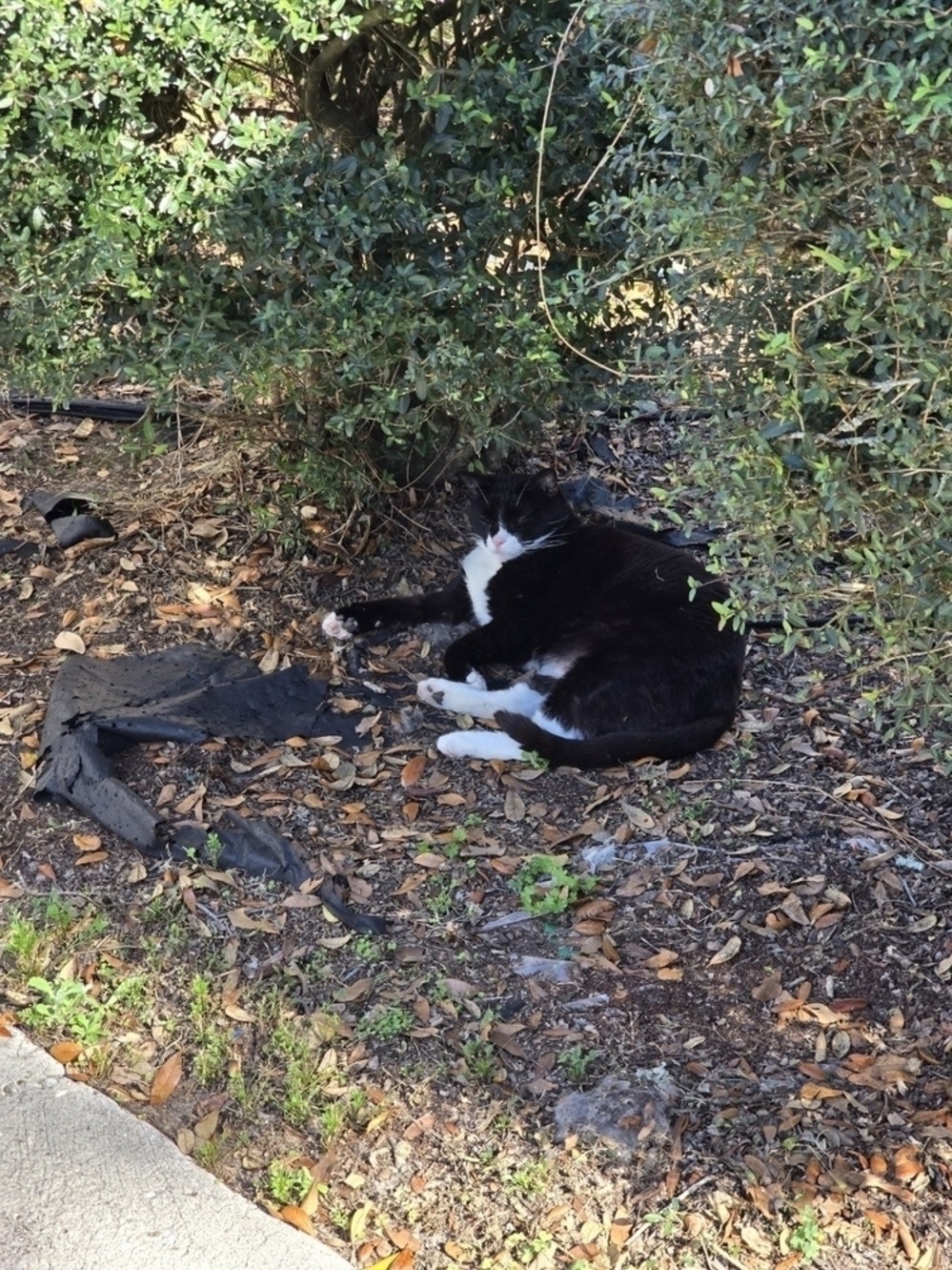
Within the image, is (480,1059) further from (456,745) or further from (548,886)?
(456,745)

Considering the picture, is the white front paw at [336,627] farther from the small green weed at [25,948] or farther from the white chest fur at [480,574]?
the small green weed at [25,948]

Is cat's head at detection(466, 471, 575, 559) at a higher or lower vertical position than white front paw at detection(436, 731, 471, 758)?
higher

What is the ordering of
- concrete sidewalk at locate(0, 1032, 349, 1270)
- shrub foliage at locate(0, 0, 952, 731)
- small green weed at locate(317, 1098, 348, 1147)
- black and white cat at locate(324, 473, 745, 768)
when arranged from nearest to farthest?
shrub foliage at locate(0, 0, 952, 731)
concrete sidewalk at locate(0, 1032, 349, 1270)
small green weed at locate(317, 1098, 348, 1147)
black and white cat at locate(324, 473, 745, 768)

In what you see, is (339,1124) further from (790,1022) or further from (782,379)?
(782,379)

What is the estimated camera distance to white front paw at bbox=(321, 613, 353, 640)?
16.4ft

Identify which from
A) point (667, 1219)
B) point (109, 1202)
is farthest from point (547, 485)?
point (109, 1202)

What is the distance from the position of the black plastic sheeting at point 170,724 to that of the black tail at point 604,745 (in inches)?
24.3

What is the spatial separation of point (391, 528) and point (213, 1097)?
9.47 ft

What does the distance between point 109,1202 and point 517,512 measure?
116 inches

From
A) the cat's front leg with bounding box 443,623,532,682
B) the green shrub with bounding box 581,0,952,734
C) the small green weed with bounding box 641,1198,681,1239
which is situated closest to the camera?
the green shrub with bounding box 581,0,952,734

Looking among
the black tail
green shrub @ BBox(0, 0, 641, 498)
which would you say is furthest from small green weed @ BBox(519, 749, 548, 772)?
green shrub @ BBox(0, 0, 641, 498)

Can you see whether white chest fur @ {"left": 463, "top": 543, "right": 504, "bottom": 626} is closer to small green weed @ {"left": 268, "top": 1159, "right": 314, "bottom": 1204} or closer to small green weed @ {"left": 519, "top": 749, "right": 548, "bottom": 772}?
small green weed @ {"left": 519, "top": 749, "right": 548, "bottom": 772}

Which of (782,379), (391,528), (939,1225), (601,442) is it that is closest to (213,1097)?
(939,1225)

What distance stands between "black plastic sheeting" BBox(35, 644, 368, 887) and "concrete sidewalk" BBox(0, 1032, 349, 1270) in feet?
3.15
